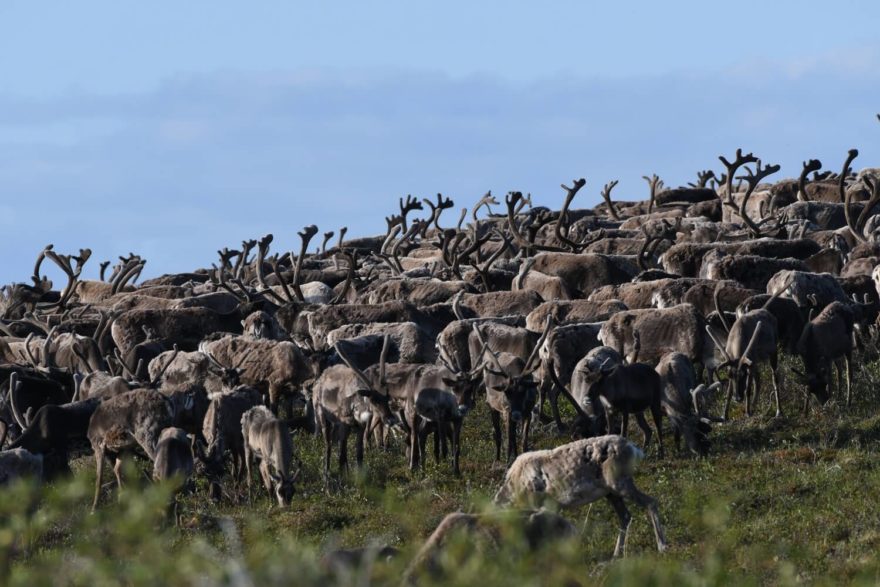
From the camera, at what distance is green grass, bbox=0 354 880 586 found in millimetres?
10836

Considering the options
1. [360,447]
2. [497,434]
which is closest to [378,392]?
[360,447]

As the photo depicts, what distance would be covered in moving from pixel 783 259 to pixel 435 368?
10185 mm

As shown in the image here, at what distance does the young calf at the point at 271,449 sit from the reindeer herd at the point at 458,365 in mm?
22

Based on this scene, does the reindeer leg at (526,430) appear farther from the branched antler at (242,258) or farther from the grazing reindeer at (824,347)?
the branched antler at (242,258)

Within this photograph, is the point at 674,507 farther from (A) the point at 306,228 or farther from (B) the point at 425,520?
(A) the point at 306,228

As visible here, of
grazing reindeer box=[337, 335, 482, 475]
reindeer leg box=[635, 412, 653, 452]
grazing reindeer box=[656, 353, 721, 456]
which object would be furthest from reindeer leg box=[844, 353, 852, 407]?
grazing reindeer box=[337, 335, 482, 475]

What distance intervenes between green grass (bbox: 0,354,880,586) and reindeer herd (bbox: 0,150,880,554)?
0.29 metres

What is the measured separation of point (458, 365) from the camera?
18484mm

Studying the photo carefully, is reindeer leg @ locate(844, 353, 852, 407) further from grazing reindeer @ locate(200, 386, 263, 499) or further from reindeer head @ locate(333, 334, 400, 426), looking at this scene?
grazing reindeer @ locate(200, 386, 263, 499)

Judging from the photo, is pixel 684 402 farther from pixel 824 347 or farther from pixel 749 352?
pixel 824 347

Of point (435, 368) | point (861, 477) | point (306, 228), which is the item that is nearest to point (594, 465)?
point (861, 477)

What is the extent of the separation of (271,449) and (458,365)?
14.4ft

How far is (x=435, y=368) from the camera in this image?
16.0 meters

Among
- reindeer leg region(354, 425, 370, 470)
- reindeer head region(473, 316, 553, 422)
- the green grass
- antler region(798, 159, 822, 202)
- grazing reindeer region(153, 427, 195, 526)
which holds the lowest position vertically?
the green grass
